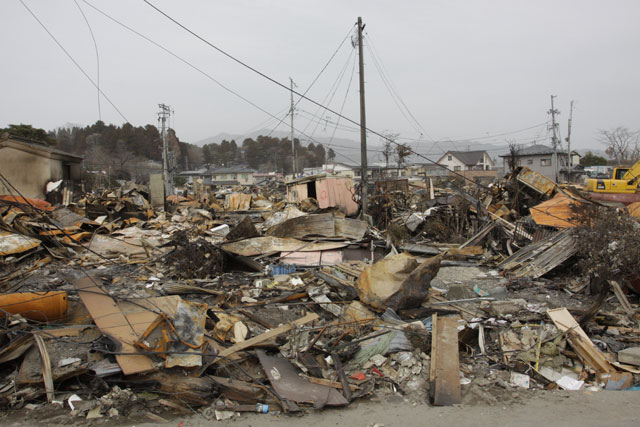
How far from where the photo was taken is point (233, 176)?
54.2 meters

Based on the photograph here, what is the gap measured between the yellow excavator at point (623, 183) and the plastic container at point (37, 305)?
1786 centimetres

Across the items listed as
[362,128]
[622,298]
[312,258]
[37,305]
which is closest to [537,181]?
[362,128]

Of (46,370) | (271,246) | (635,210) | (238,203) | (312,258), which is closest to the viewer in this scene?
(46,370)

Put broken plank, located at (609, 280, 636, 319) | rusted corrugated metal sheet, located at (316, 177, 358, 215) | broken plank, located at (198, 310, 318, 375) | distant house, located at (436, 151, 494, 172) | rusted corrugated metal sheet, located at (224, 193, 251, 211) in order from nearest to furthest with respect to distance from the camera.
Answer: broken plank, located at (198, 310, 318, 375) < broken plank, located at (609, 280, 636, 319) < rusted corrugated metal sheet, located at (316, 177, 358, 215) < rusted corrugated metal sheet, located at (224, 193, 251, 211) < distant house, located at (436, 151, 494, 172)

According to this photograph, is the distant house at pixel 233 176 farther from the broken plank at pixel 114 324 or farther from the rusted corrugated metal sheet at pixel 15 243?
the broken plank at pixel 114 324

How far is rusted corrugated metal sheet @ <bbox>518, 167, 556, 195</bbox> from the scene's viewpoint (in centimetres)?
1356

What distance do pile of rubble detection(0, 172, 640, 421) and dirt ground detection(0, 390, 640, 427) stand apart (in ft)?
0.37

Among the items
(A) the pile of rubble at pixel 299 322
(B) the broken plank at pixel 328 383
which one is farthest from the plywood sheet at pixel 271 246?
(B) the broken plank at pixel 328 383

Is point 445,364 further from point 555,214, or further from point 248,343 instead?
point 555,214

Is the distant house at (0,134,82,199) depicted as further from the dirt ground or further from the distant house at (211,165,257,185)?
the distant house at (211,165,257,185)

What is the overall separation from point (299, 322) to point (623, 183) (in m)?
15.3

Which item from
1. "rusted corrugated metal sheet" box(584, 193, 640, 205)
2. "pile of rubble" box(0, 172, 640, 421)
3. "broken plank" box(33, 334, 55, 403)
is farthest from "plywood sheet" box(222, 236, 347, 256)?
"rusted corrugated metal sheet" box(584, 193, 640, 205)

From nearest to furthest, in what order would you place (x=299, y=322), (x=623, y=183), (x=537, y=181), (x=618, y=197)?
(x=299, y=322) < (x=537, y=181) < (x=618, y=197) < (x=623, y=183)

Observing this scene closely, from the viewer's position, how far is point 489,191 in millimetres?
15234
